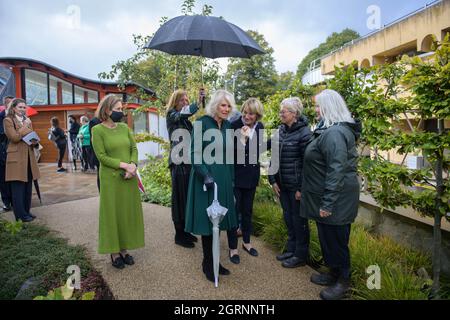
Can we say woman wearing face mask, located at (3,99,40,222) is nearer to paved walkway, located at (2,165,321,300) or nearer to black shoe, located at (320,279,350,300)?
paved walkway, located at (2,165,321,300)

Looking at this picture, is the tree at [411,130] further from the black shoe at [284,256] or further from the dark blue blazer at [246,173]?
the dark blue blazer at [246,173]

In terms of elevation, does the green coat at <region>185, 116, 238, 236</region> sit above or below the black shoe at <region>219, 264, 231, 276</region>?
above

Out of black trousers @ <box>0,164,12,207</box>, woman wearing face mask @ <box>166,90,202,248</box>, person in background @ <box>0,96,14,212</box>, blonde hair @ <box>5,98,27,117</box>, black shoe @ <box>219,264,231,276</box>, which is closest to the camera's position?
black shoe @ <box>219,264,231,276</box>

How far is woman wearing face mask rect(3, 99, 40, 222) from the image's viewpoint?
486cm

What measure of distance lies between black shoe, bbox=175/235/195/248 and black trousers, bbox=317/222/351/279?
69.8 inches

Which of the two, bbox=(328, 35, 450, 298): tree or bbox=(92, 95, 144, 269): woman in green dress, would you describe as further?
bbox=(92, 95, 144, 269): woman in green dress

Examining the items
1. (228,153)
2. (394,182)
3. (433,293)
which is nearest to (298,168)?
(228,153)

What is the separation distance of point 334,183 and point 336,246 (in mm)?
642

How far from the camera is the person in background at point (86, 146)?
10.2 meters

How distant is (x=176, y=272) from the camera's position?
3.27 m

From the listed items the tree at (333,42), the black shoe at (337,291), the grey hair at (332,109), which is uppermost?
the tree at (333,42)

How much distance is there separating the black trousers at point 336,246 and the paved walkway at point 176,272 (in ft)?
1.15

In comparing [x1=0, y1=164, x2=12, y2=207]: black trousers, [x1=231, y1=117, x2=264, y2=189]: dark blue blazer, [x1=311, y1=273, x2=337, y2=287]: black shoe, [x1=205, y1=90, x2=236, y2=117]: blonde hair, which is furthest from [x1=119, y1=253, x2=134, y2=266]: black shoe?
[x1=0, y1=164, x2=12, y2=207]: black trousers

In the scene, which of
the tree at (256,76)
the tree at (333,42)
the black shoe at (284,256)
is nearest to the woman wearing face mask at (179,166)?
the black shoe at (284,256)
